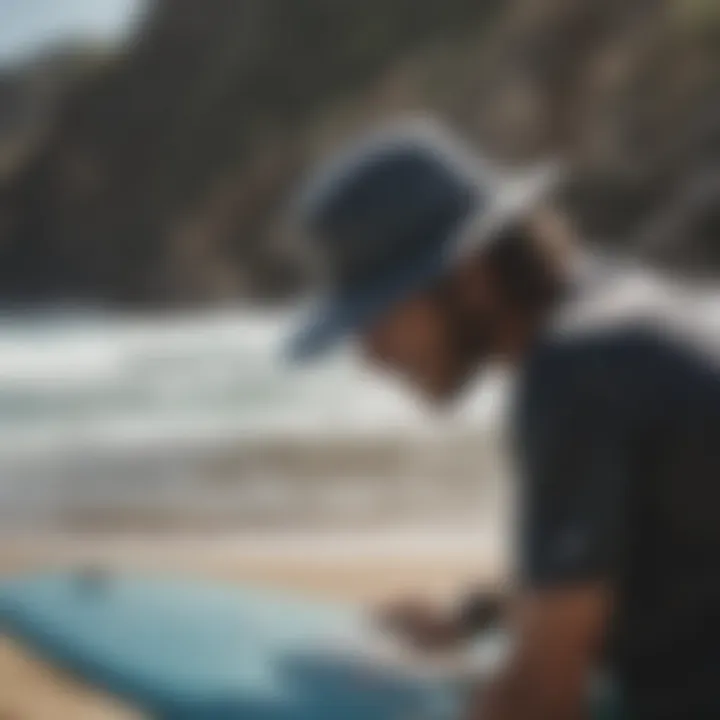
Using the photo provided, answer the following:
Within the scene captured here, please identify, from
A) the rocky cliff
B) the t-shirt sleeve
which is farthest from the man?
the rocky cliff

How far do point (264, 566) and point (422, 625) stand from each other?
14 cm

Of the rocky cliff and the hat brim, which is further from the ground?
the rocky cliff

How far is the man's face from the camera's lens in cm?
90

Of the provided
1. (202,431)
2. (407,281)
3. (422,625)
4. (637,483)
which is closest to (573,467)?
(637,483)

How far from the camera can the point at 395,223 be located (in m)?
0.91

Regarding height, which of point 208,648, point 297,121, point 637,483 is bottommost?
point 208,648

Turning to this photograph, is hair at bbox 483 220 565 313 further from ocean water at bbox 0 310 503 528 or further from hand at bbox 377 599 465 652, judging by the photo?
hand at bbox 377 599 465 652

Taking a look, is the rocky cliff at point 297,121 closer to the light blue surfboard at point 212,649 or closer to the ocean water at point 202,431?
the ocean water at point 202,431

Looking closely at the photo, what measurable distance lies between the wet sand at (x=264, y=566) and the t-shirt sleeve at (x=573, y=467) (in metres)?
0.21

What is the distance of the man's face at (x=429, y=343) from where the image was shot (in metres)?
0.90

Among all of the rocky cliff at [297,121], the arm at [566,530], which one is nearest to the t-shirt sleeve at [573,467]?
the arm at [566,530]

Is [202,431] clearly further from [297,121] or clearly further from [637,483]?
[637,483]

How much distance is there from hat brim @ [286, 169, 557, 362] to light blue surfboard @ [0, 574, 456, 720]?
233 millimetres

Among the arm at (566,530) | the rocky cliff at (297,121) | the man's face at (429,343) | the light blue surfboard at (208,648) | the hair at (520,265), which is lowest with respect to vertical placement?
the light blue surfboard at (208,648)
